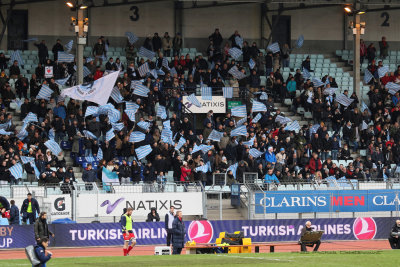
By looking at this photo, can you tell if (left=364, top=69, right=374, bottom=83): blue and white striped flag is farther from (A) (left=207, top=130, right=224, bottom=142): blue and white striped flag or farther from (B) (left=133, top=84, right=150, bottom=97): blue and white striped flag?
(B) (left=133, top=84, right=150, bottom=97): blue and white striped flag

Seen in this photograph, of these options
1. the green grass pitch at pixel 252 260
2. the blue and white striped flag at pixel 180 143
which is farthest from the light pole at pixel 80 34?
the green grass pitch at pixel 252 260

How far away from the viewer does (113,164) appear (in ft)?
127

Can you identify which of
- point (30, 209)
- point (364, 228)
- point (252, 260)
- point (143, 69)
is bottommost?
point (364, 228)

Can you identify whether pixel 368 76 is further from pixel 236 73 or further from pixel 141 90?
pixel 141 90

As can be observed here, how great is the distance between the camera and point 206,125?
43.1 meters

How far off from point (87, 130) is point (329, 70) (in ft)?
56.5

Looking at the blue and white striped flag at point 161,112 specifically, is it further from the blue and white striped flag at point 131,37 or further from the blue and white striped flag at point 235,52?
the blue and white striped flag at point 235,52

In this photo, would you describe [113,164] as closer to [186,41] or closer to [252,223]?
[252,223]

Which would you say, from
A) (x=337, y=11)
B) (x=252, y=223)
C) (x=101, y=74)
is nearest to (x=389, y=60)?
(x=337, y=11)

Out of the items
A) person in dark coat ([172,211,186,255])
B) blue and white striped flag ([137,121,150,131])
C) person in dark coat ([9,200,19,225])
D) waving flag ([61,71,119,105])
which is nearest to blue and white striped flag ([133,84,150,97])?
blue and white striped flag ([137,121,150,131])

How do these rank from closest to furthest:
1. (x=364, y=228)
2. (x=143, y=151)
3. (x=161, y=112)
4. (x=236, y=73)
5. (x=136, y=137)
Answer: (x=364, y=228) < (x=143, y=151) < (x=136, y=137) < (x=161, y=112) < (x=236, y=73)

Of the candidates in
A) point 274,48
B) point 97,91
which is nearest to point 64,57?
point 97,91

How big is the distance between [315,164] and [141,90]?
26.9 ft

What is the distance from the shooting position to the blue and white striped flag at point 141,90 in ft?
141
